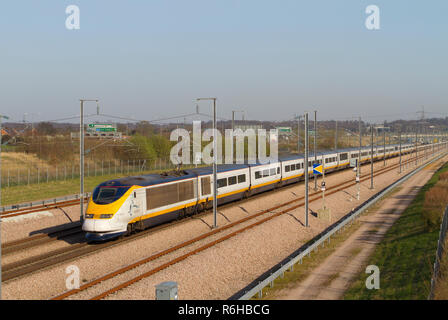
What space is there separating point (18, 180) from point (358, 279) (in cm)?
4369

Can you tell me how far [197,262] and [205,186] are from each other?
11911 millimetres

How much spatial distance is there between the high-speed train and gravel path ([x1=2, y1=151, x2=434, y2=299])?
1006mm

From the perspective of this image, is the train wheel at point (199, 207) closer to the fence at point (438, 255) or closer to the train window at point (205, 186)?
the train window at point (205, 186)

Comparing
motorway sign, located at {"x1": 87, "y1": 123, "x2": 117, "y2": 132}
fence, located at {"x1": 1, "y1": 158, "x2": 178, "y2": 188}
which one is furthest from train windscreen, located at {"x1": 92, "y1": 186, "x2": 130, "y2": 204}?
motorway sign, located at {"x1": 87, "y1": 123, "x2": 117, "y2": 132}

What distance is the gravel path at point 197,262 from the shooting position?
17203mm

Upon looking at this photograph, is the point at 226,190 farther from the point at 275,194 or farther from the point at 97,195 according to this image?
the point at 97,195

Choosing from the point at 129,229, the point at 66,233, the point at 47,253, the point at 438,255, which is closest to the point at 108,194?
the point at 129,229

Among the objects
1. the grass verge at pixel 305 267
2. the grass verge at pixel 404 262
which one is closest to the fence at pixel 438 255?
the grass verge at pixel 404 262

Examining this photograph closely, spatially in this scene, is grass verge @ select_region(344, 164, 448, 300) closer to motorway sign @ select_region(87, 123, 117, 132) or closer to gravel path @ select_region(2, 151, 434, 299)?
gravel path @ select_region(2, 151, 434, 299)

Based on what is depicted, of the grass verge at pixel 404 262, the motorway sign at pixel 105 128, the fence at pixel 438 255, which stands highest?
the motorway sign at pixel 105 128

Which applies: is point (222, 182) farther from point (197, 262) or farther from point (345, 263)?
point (345, 263)

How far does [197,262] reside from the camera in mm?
20484

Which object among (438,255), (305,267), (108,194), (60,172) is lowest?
(305,267)
